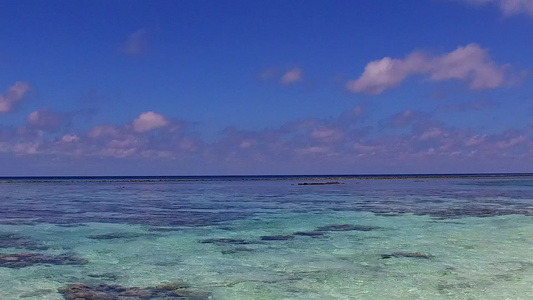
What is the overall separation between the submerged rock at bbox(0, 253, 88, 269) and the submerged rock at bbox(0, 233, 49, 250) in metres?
1.62

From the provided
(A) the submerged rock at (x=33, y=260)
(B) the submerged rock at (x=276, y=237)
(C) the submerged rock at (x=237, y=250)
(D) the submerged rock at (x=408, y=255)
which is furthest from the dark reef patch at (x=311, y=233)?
(A) the submerged rock at (x=33, y=260)

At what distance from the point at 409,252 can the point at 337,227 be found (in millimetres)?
7501

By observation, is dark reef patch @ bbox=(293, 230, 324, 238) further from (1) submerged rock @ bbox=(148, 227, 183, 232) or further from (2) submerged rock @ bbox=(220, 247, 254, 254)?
(1) submerged rock @ bbox=(148, 227, 183, 232)

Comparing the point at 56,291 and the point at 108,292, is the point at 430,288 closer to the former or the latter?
the point at 108,292

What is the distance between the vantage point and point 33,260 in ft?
52.4

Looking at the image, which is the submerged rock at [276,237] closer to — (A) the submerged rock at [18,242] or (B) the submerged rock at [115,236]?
(B) the submerged rock at [115,236]

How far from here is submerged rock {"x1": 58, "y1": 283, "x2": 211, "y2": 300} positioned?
456 inches

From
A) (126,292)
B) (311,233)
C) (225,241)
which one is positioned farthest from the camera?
(311,233)

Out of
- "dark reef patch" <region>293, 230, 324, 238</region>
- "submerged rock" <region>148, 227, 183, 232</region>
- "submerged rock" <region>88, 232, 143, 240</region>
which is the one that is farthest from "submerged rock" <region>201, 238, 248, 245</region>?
"submerged rock" <region>148, 227, 183, 232</region>

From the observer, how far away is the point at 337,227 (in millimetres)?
24719

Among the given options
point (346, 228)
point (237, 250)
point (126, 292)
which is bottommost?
point (126, 292)

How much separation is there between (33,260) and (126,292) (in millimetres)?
5793

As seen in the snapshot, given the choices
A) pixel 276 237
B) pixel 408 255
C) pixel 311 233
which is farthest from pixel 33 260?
pixel 408 255

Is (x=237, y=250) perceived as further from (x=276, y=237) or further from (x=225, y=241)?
(x=276, y=237)
